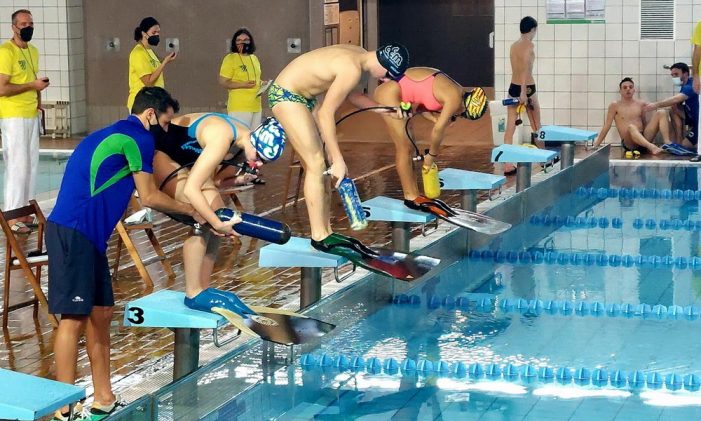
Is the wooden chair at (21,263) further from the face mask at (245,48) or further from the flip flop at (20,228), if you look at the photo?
the face mask at (245,48)

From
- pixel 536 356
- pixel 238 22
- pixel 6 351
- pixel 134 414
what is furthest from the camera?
pixel 238 22

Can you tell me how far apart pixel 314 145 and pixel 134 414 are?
247cm

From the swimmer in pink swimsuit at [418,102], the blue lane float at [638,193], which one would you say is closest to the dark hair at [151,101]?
the swimmer in pink swimsuit at [418,102]

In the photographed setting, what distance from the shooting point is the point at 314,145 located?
21.4ft

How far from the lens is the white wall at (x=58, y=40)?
1507 centimetres

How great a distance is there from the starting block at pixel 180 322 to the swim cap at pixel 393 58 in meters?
1.89

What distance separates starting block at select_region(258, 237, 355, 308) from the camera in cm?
607

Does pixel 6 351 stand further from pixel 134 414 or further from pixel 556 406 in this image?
pixel 556 406

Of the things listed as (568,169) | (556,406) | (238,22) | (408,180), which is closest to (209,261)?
(556,406)

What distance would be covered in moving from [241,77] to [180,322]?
20.4 feet

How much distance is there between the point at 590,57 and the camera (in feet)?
45.2

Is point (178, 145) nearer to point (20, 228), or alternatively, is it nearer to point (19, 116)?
point (20, 228)

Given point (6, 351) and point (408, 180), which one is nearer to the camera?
point (6, 351)

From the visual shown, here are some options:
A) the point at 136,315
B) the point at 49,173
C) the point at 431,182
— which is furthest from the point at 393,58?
the point at 49,173
